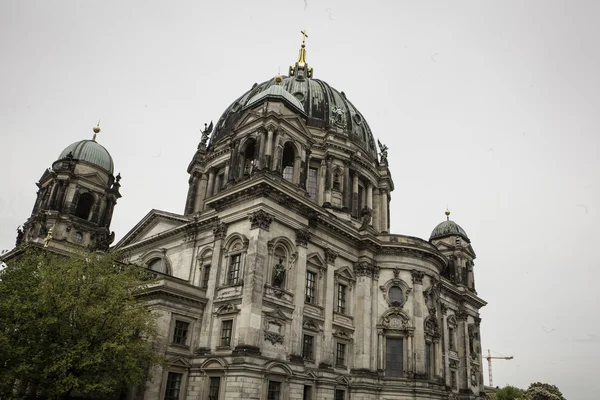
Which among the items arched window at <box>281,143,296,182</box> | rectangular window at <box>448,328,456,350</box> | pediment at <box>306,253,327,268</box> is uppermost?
arched window at <box>281,143,296,182</box>

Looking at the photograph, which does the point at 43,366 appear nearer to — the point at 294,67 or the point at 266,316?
the point at 266,316

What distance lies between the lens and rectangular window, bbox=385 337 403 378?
35.5 metres

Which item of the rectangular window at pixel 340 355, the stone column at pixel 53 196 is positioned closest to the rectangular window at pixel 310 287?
the rectangular window at pixel 340 355

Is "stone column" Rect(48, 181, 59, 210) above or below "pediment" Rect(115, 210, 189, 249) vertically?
above

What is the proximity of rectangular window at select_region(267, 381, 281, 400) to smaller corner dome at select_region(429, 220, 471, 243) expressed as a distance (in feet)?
112

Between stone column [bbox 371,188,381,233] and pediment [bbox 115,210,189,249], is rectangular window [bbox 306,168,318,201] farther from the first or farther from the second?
pediment [bbox 115,210,189,249]

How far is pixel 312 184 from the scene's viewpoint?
43.5 m

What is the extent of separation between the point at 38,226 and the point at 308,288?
28651 millimetres

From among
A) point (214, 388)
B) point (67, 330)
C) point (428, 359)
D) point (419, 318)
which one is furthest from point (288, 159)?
point (67, 330)

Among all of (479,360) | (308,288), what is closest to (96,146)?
(308,288)

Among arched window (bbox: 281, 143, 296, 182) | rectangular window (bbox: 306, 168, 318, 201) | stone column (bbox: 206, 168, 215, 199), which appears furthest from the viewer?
stone column (bbox: 206, 168, 215, 199)

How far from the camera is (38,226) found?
149 ft

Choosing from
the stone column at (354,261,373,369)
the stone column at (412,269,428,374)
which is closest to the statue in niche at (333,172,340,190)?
the stone column at (354,261,373,369)

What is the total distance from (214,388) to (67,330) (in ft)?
28.5
